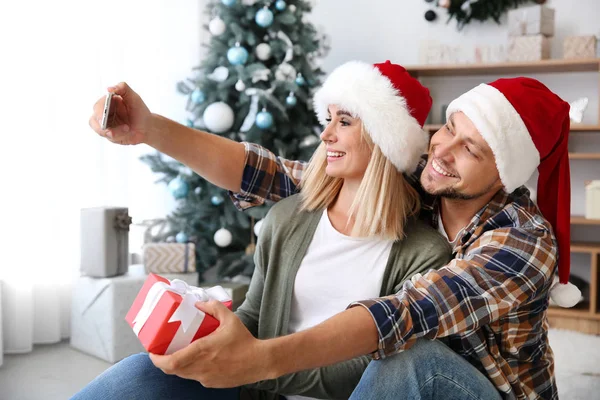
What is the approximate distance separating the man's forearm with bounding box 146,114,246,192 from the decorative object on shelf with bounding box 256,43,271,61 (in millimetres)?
1650

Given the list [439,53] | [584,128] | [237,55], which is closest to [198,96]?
[237,55]

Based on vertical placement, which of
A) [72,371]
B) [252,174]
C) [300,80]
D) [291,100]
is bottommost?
[72,371]

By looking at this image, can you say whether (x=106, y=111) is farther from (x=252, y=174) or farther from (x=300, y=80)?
(x=300, y=80)

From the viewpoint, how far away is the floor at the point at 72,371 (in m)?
2.56

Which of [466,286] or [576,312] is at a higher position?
[466,286]

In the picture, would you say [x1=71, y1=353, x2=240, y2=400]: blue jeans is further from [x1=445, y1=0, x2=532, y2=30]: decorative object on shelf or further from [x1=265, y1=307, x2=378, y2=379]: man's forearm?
[x1=445, y1=0, x2=532, y2=30]: decorative object on shelf

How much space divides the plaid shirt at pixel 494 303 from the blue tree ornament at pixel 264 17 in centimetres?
Result: 203

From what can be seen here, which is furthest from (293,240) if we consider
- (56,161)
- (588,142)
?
(588,142)

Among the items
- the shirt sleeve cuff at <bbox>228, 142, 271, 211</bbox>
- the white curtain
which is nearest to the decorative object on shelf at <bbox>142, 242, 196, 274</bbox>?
the white curtain

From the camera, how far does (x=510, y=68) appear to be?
156 inches

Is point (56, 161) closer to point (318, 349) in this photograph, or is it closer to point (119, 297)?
point (119, 297)

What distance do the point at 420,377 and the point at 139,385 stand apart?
1.82 ft

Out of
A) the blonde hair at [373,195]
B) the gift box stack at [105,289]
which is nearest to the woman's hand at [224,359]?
the blonde hair at [373,195]

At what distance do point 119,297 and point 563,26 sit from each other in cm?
300
